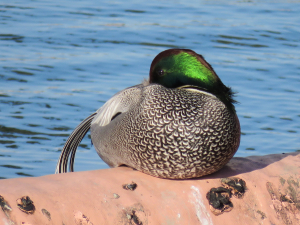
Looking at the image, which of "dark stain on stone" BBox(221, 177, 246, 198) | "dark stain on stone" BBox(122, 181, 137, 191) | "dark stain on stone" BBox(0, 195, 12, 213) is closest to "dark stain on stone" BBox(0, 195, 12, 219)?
"dark stain on stone" BBox(0, 195, 12, 213)

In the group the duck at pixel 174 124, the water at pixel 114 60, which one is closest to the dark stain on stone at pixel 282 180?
the duck at pixel 174 124

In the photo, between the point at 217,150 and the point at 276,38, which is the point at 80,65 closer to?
the point at 276,38

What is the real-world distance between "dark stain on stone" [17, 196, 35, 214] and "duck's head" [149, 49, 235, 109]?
1.44 m

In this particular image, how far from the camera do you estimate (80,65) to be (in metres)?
8.45

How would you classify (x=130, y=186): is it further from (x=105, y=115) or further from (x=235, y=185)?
(x=105, y=115)

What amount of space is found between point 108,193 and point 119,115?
76 centimetres

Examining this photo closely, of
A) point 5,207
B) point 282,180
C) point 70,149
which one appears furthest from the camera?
point 70,149

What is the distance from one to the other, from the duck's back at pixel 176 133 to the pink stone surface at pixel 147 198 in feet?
0.41

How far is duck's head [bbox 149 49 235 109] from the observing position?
13.2ft

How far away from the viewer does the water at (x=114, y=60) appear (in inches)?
254

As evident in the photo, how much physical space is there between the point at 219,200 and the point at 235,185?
0.63 ft

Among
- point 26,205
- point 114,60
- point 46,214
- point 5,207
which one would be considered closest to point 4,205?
point 5,207

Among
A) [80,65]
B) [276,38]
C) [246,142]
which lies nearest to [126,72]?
[80,65]

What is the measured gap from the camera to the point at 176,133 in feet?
12.0
